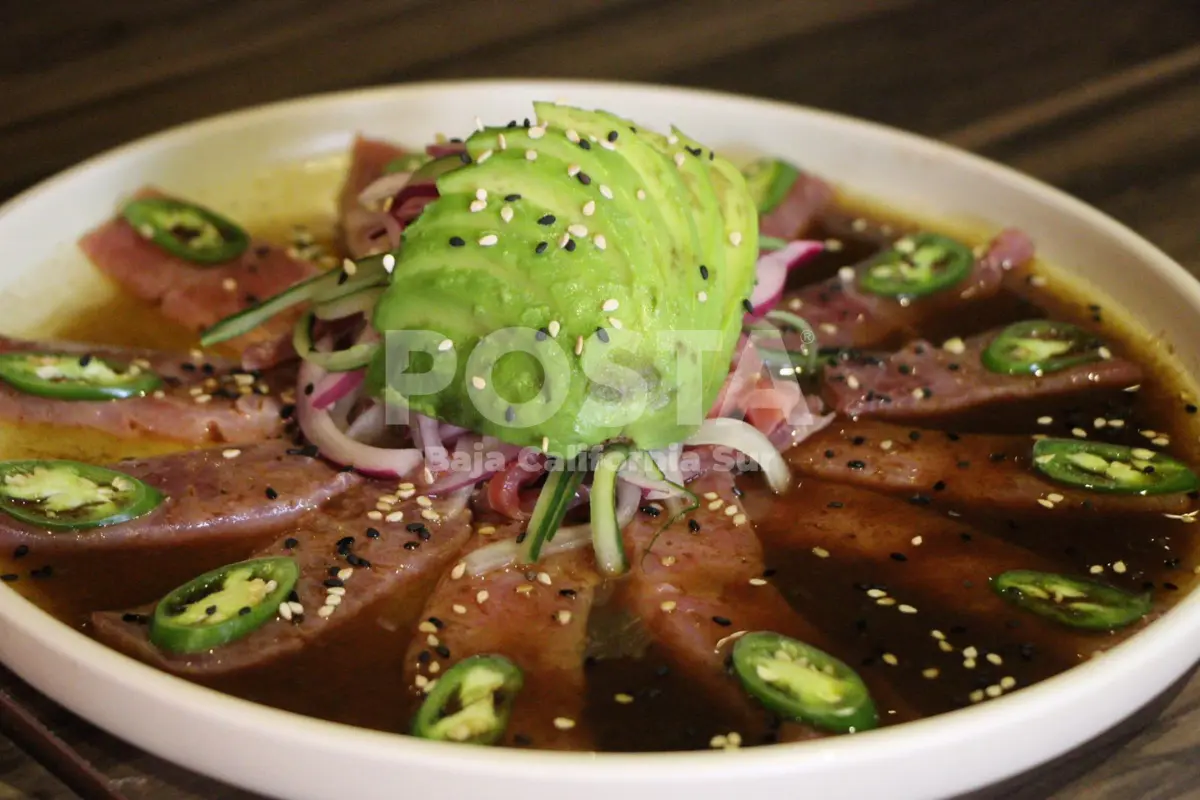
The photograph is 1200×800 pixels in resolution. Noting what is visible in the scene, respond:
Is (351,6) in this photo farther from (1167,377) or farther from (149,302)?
(1167,377)

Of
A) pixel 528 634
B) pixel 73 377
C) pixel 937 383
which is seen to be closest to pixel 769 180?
pixel 937 383

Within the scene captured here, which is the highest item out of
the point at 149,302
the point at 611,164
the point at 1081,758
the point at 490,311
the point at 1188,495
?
the point at 611,164

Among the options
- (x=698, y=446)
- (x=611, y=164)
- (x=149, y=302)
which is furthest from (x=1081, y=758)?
(x=149, y=302)

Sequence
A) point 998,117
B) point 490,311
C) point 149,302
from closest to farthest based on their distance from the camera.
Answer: point 490,311
point 149,302
point 998,117

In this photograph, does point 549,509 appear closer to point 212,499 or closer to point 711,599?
point 711,599

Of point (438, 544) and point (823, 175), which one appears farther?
point (823, 175)

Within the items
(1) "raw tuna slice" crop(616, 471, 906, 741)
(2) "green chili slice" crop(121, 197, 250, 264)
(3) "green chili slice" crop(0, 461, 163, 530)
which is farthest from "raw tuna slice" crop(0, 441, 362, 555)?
(2) "green chili slice" crop(121, 197, 250, 264)

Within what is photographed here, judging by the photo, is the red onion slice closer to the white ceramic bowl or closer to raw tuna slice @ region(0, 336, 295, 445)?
the white ceramic bowl
